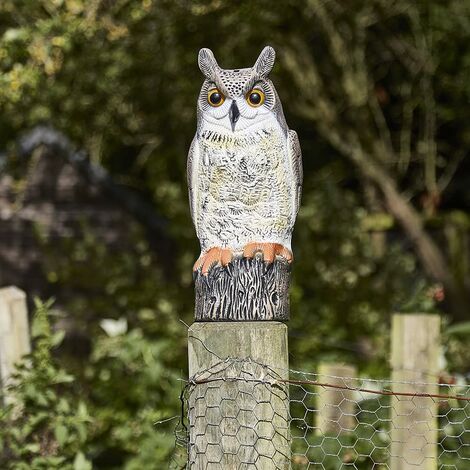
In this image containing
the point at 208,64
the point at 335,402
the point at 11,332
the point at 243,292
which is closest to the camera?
the point at 243,292

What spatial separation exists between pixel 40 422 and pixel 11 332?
42cm

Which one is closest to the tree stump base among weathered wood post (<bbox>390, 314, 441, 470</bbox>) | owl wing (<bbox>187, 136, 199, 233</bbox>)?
owl wing (<bbox>187, 136, 199, 233</bbox>)

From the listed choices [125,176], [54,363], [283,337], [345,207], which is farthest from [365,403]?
[125,176]

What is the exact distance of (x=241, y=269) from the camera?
3.06 meters

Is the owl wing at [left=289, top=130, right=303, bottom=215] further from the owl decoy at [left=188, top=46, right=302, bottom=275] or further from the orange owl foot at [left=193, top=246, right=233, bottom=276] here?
the orange owl foot at [left=193, top=246, right=233, bottom=276]

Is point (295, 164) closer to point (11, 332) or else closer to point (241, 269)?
point (241, 269)

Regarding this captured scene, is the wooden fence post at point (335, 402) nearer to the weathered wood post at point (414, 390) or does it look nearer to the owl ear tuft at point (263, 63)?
the weathered wood post at point (414, 390)

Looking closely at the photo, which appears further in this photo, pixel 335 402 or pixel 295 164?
pixel 335 402

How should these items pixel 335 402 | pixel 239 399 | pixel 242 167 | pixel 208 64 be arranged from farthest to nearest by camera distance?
pixel 335 402 < pixel 208 64 < pixel 242 167 < pixel 239 399

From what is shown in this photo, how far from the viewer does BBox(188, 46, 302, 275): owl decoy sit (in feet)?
10.4

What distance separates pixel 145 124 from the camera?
8273 millimetres

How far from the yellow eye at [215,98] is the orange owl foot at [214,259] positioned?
469 mm

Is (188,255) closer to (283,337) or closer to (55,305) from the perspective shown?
(55,305)

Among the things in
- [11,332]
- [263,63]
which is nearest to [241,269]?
[263,63]
